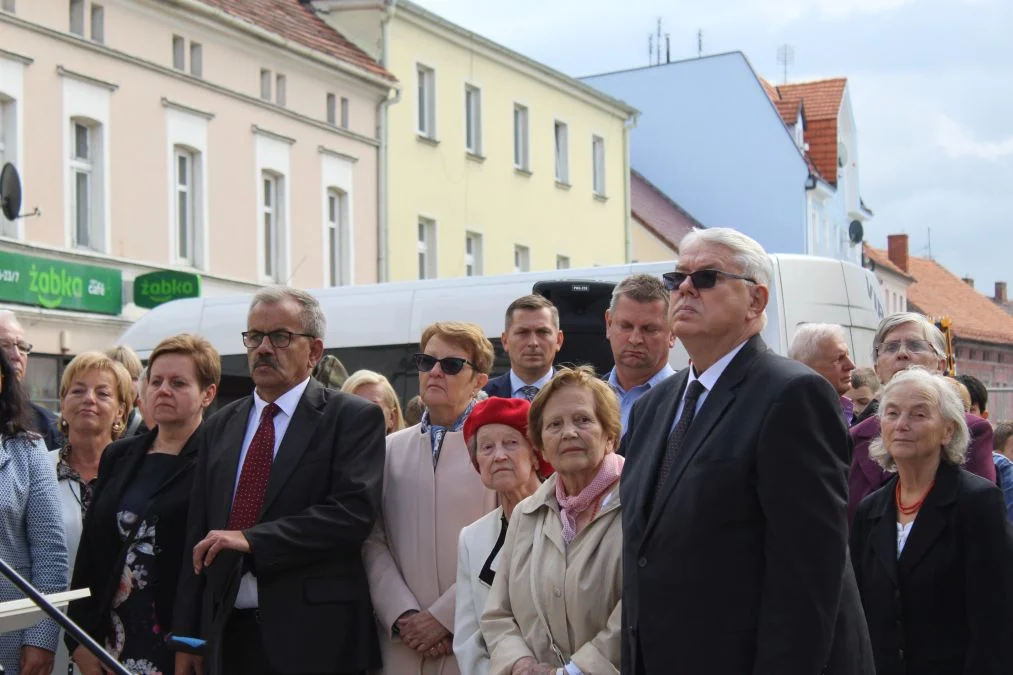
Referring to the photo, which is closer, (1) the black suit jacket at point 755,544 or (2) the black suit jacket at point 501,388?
(1) the black suit jacket at point 755,544

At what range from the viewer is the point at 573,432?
507 cm

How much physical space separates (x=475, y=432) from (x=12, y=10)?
51.9ft

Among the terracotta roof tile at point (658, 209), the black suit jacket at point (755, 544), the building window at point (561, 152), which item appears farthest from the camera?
the terracotta roof tile at point (658, 209)

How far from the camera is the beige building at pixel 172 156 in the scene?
19859 millimetres

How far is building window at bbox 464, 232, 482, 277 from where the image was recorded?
30.5 m

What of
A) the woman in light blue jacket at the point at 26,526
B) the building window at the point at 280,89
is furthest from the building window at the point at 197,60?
the woman in light blue jacket at the point at 26,526

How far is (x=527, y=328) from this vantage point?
7.63 meters

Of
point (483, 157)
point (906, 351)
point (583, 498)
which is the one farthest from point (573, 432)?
point (483, 157)

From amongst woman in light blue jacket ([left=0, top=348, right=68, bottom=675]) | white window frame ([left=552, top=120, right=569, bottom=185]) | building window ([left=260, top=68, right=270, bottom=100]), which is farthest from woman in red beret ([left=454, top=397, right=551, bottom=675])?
white window frame ([left=552, top=120, right=569, bottom=185])

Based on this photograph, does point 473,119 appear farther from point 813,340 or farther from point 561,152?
point 813,340

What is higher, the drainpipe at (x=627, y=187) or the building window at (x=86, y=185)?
the drainpipe at (x=627, y=187)

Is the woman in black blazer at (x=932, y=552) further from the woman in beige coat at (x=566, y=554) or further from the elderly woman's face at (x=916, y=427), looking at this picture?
the woman in beige coat at (x=566, y=554)

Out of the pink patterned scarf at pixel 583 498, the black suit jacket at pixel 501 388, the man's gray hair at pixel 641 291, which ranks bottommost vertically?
the pink patterned scarf at pixel 583 498

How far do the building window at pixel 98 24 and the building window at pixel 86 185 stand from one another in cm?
120
